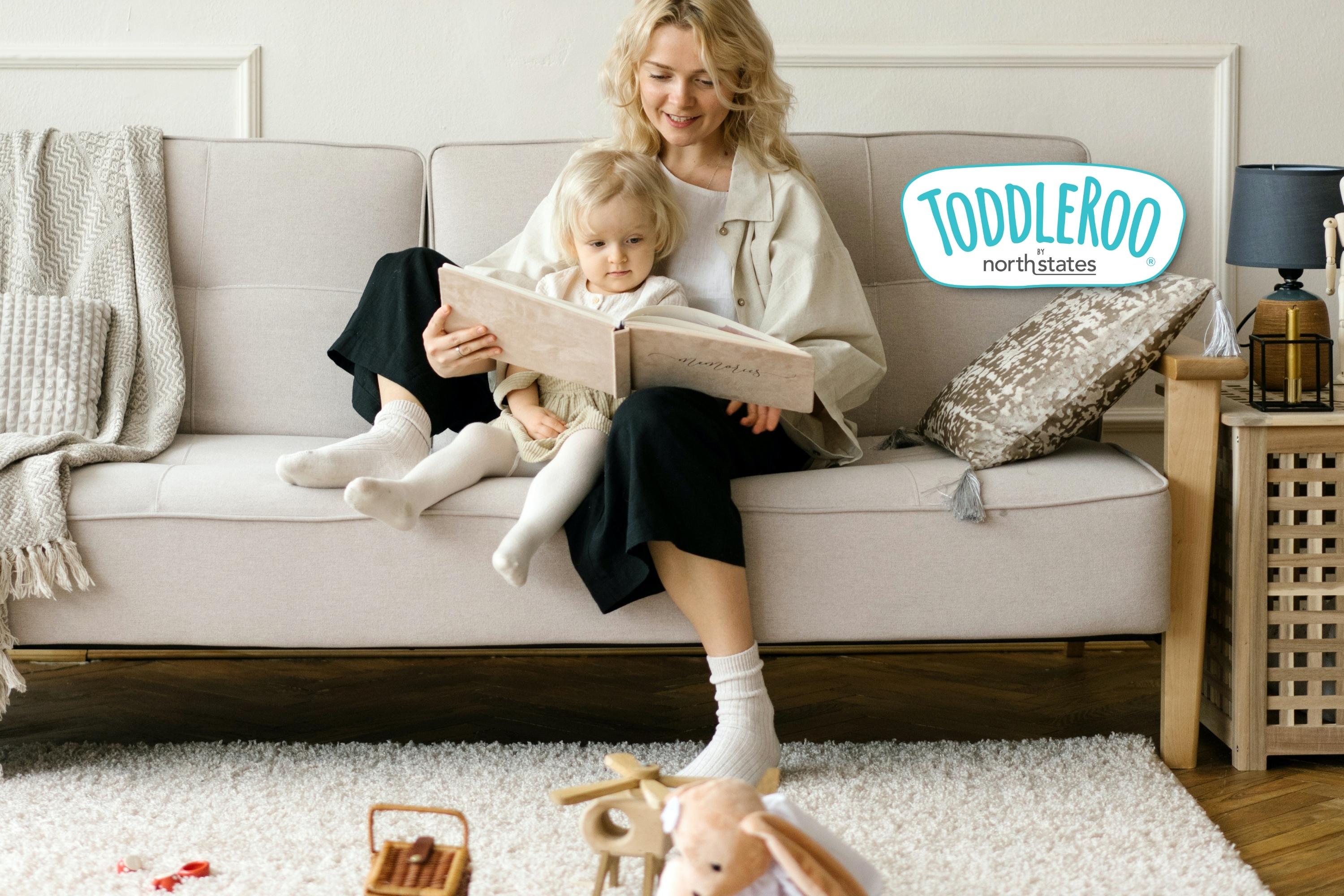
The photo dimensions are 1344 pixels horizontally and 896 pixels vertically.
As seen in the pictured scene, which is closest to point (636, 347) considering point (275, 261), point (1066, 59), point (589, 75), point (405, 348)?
point (405, 348)

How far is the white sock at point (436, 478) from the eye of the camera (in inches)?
52.2

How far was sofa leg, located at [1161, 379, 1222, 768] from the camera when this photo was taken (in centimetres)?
149

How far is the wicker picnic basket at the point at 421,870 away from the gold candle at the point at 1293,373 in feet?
3.90

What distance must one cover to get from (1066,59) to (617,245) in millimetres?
1117

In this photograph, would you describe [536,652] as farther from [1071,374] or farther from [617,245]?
[1071,374]

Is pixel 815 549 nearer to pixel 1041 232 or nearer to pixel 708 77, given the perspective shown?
pixel 708 77

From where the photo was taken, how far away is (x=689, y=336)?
130cm

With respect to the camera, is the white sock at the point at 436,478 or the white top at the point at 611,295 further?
the white top at the point at 611,295

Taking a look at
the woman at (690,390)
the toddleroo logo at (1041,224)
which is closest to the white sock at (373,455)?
the woman at (690,390)

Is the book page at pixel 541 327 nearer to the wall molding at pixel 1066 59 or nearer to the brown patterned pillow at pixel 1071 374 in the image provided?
the brown patterned pillow at pixel 1071 374

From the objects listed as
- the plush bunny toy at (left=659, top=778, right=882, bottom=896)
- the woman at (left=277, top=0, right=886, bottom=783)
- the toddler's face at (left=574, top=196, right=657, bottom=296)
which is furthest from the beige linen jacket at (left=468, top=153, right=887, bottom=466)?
the plush bunny toy at (left=659, top=778, right=882, bottom=896)

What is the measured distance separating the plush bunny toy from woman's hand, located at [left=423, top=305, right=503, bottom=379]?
0.72 m

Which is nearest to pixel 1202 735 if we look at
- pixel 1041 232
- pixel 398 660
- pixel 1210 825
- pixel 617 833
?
pixel 1210 825

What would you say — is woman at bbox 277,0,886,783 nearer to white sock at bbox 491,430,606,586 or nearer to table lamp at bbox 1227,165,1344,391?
white sock at bbox 491,430,606,586
